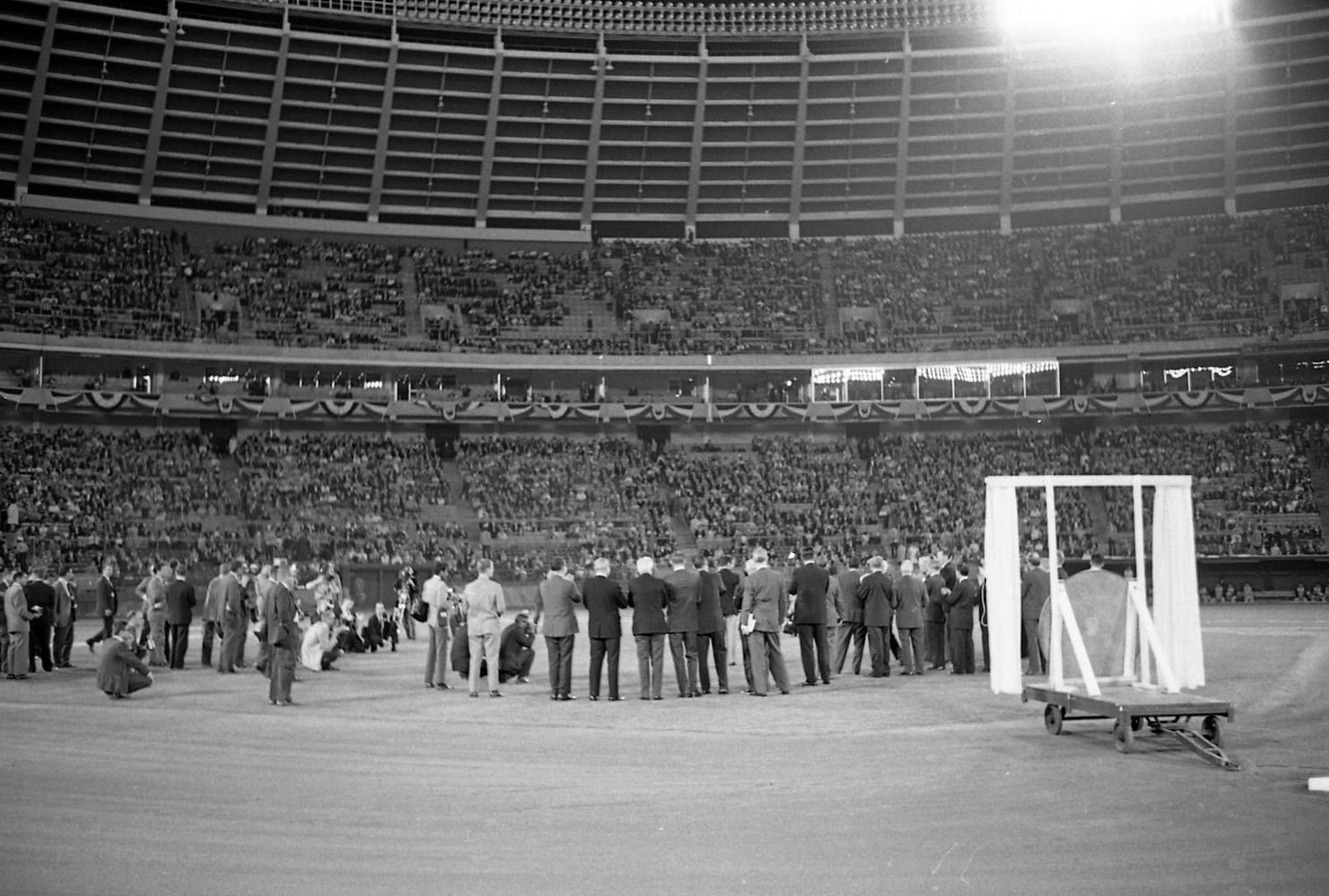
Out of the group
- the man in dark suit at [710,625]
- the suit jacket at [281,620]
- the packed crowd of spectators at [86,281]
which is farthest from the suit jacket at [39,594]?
the packed crowd of spectators at [86,281]

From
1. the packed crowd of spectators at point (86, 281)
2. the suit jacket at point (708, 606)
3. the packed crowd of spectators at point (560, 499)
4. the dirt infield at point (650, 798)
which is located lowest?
the dirt infield at point (650, 798)

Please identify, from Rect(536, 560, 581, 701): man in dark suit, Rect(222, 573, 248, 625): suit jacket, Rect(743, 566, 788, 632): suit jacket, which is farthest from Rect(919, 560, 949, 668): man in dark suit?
Rect(222, 573, 248, 625): suit jacket

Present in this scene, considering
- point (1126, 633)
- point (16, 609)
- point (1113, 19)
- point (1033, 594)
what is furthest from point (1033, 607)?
point (1113, 19)

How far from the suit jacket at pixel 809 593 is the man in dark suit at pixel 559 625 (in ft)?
10.4

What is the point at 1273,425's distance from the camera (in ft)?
165

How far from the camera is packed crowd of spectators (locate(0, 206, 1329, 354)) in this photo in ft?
167

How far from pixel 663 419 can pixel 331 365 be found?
518 inches

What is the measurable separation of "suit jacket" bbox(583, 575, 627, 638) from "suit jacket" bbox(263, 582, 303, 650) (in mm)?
3858

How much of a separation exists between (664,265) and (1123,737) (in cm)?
4633

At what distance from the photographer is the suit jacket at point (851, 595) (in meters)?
20.2

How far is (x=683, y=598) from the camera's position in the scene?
690 inches

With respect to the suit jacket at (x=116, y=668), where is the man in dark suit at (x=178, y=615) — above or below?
above

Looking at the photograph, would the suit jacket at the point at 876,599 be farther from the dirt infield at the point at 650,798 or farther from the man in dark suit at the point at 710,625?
the man in dark suit at the point at 710,625

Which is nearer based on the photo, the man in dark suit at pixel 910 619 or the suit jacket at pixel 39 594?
the man in dark suit at pixel 910 619
